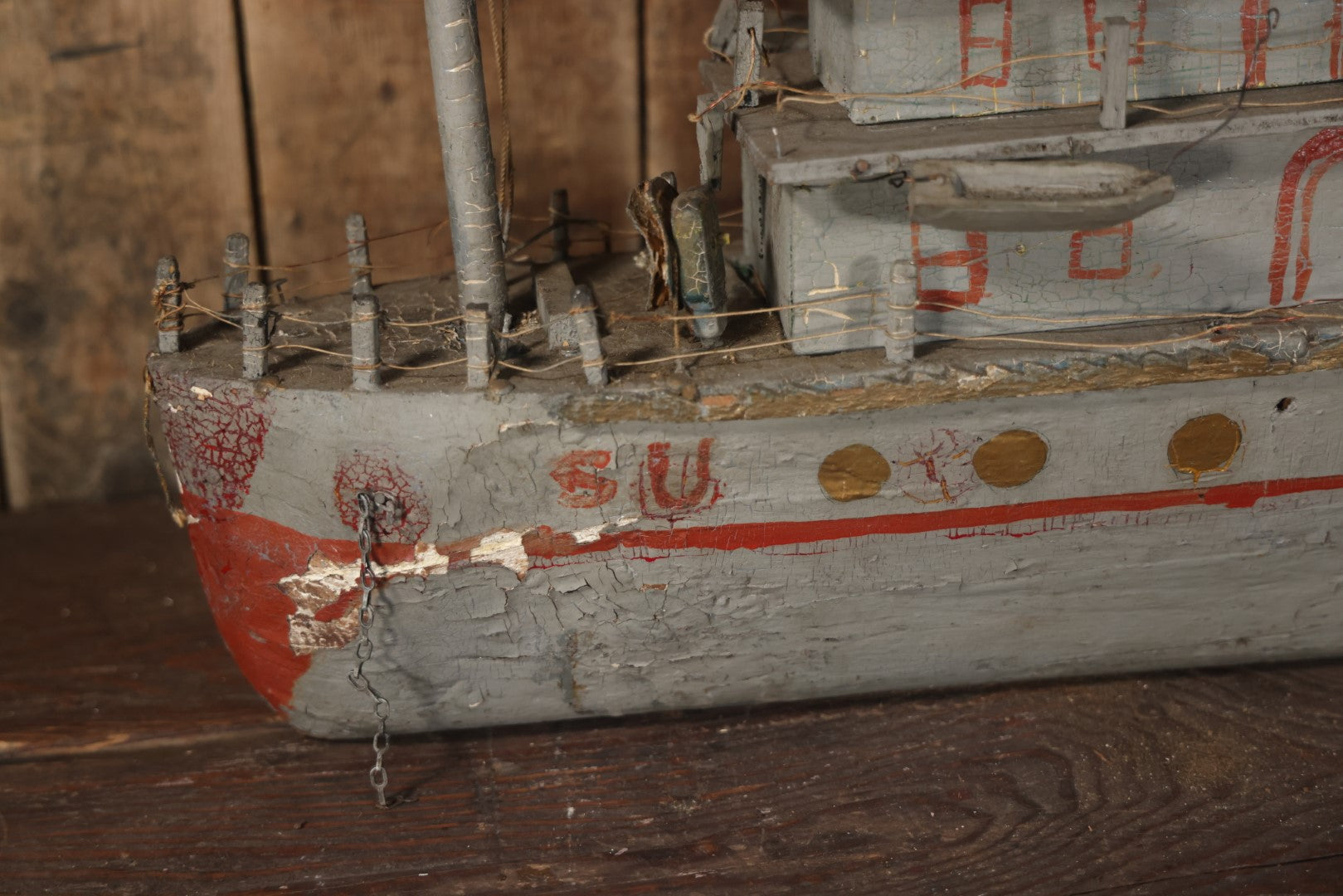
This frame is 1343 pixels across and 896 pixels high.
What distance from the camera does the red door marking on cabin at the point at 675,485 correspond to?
181 centimetres

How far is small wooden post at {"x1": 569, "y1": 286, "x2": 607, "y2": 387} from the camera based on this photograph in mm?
1742

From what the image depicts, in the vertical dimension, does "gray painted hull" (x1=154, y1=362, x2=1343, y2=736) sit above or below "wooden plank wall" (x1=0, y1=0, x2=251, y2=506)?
below

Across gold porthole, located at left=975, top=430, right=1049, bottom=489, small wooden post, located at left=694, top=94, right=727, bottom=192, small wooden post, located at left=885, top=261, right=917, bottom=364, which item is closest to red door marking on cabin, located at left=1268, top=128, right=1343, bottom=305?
gold porthole, located at left=975, top=430, right=1049, bottom=489

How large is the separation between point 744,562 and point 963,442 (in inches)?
13.0

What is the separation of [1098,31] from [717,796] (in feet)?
3.61

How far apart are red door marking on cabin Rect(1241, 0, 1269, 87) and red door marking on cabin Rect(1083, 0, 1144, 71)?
0.42 ft

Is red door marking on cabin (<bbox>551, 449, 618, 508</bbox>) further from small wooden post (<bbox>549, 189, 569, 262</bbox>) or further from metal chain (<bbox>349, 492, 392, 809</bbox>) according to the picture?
small wooden post (<bbox>549, 189, 569, 262</bbox>)

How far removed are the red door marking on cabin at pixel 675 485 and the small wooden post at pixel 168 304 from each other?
653mm

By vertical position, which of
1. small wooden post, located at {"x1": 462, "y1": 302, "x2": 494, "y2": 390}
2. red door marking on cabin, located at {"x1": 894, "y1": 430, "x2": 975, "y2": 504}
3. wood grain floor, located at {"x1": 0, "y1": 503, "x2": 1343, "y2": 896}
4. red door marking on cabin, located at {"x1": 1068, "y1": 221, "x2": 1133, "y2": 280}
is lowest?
wood grain floor, located at {"x1": 0, "y1": 503, "x2": 1343, "y2": 896}

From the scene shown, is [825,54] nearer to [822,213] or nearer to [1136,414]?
[822,213]

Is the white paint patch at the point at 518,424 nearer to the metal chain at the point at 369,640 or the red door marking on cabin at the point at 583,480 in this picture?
the red door marking on cabin at the point at 583,480

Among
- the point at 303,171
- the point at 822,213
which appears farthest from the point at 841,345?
the point at 303,171

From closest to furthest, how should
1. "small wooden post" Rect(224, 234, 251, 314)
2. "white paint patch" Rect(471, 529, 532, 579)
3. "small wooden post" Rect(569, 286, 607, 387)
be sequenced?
"small wooden post" Rect(569, 286, 607, 387) → "white paint patch" Rect(471, 529, 532, 579) → "small wooden post" Rect(224, 234, 251, 314)

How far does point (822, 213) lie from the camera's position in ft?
5.81
